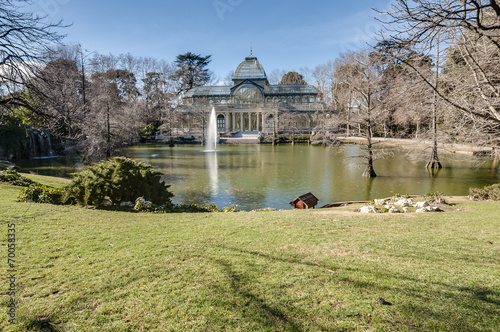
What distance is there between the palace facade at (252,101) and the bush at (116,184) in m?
41.4

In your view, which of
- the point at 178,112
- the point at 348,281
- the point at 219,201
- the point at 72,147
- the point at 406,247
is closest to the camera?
the point at 348,281

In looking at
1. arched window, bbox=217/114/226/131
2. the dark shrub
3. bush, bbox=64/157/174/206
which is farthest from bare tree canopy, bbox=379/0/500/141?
arched window, bbox=217/114/226/131

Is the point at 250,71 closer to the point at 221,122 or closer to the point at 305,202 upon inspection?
the point at 221,122

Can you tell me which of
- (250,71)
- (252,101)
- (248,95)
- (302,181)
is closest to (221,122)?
(252,101)

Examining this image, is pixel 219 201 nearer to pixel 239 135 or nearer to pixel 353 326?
pixel 353 326

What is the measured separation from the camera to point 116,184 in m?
8.19

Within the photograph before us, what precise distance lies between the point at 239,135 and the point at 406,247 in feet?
144

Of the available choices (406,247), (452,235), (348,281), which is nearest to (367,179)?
(452,235)

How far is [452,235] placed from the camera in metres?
5.12

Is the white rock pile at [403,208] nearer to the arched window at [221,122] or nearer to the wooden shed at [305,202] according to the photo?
the wooden shed at [305,202]

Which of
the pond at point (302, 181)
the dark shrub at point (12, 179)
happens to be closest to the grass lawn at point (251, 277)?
the dark shrub at point (12, 179)

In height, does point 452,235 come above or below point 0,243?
below

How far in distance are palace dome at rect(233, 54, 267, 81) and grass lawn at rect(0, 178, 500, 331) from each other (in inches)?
2122

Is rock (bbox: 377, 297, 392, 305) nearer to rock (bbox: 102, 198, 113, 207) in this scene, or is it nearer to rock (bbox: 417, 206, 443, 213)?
rock (bbox: 417, 206, 443, 213)
